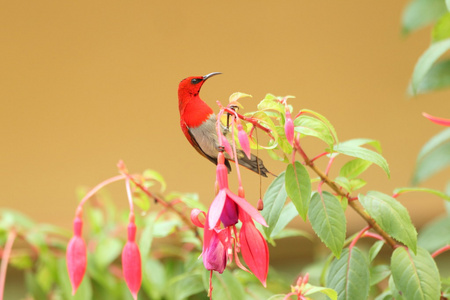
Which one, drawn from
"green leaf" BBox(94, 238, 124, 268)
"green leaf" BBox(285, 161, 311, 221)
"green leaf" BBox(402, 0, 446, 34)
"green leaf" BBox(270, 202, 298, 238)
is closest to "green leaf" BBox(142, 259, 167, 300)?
"green leaf" BBox(94, 238, 124, 268)

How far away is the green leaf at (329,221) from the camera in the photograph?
0.39 m

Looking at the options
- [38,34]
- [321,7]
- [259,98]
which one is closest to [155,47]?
[38,34]

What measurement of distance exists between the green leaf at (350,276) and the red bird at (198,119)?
0.14 meters

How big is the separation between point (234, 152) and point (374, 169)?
3.15ft

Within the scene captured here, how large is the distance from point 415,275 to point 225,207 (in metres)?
0.19

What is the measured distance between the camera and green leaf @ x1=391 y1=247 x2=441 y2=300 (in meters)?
0.41

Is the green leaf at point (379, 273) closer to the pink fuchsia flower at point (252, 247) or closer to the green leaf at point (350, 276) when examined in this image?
the green leaf at point (350, 276)

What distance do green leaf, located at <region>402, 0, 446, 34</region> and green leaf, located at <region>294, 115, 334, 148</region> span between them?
1.83 ft

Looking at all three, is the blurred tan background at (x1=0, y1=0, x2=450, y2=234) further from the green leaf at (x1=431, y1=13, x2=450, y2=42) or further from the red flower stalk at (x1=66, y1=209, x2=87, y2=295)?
the red flower stalk at (x1=66, y1=209, x2=87, y2=295)

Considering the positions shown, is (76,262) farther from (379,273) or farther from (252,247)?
(379,273)

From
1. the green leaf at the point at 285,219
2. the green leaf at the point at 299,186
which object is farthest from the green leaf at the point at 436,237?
the green leaf at the point at 299,186

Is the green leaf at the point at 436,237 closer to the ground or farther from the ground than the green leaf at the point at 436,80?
closer to the ground

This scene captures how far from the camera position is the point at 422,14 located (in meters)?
0.87

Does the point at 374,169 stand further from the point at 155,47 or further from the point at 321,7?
the point at 155,47
